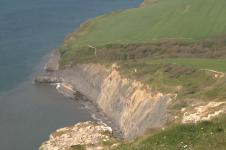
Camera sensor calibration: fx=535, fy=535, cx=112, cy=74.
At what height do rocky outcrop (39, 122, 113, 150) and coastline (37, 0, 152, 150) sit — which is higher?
coastline (37, 0, 152, 150)

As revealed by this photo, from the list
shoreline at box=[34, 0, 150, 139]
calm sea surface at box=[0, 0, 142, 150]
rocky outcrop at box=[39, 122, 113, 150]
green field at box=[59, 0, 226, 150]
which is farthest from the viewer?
shoreline at box=[34, 0, 150, 139]

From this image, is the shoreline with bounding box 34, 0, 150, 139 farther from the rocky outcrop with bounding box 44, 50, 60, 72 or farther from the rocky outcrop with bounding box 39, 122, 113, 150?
the rocky outcrop with bounding box 39, 122, 113, 150

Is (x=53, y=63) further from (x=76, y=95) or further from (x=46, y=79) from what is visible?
(x=76, y=95)

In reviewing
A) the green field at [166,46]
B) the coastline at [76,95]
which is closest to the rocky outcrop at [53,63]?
the coastline at [76,95]

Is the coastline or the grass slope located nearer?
the coastline

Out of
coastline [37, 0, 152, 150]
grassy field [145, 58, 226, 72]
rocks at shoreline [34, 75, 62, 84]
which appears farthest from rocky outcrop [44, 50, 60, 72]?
grassy field [145, 58, 226, 72]
